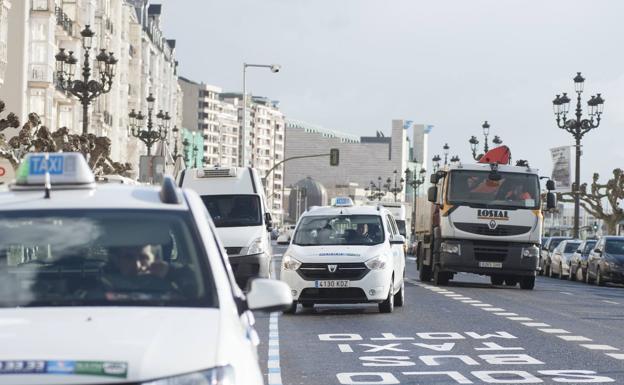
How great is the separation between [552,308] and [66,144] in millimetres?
26544

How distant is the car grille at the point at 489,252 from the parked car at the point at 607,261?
38.5 ft

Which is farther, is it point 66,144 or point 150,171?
point 66,144

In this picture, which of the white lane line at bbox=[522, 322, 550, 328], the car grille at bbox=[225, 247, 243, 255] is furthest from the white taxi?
the car grille at bbox=[225, 247, 243, 255]

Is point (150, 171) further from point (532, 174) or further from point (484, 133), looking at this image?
point (484, 133)

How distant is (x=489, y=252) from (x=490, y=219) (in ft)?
2.97

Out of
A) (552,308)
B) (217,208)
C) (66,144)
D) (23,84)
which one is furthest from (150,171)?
(23,84)

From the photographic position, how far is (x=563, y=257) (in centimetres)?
Result: 5538

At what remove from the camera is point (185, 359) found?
587 cm

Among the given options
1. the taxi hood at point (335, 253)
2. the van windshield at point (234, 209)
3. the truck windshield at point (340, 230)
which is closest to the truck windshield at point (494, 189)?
the van windshield at point (234, 209)

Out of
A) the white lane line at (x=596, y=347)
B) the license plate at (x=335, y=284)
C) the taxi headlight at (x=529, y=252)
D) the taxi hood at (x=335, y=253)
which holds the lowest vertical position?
the white lane line at (x=596, y=347)

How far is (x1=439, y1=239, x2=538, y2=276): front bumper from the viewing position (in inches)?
1399

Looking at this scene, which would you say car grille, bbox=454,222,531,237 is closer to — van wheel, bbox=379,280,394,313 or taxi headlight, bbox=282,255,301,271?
van wheel, bbox=379,280,394,313

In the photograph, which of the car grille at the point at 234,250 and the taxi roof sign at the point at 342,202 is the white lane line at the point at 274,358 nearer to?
the taxi roof sign at the point at 342,202

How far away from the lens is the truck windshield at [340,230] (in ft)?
81.3
